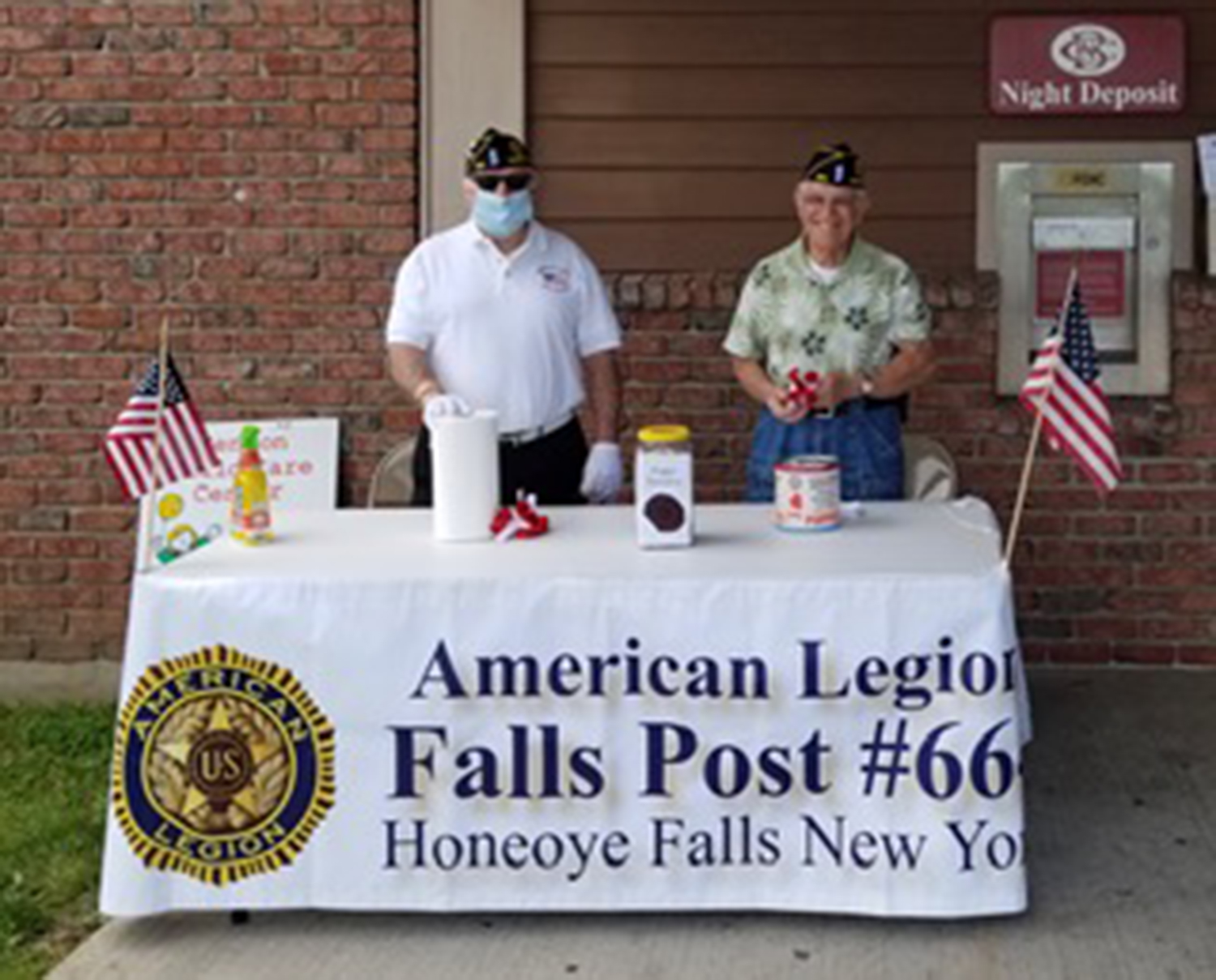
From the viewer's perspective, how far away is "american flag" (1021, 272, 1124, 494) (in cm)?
480

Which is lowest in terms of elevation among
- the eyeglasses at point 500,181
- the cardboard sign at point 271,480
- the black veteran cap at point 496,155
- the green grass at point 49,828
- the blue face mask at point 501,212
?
the green grass at point 49,828

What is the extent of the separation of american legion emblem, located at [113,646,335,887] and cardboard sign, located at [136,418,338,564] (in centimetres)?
262

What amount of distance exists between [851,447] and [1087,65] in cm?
192

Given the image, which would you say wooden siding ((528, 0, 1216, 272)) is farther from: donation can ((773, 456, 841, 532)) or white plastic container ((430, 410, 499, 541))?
white plastic container ((430, 410, 499, 541))

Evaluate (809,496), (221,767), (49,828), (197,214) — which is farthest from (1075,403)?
(197,214)

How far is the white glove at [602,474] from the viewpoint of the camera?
5941 mm

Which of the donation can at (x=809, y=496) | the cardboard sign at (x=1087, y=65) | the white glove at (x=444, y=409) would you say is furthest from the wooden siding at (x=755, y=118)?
the donation can at (x=809, y=496)

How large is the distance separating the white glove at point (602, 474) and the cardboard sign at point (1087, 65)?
81.6 inches

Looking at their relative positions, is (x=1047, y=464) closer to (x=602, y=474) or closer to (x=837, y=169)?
(x=837, y=169)

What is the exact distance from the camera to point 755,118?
709 cm

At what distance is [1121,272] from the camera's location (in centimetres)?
704

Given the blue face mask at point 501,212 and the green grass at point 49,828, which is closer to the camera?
the green grass at point 49,828

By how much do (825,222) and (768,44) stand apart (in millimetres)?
1496

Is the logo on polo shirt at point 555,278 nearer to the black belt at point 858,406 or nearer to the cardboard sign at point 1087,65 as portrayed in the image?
the black belt at point 858,406
